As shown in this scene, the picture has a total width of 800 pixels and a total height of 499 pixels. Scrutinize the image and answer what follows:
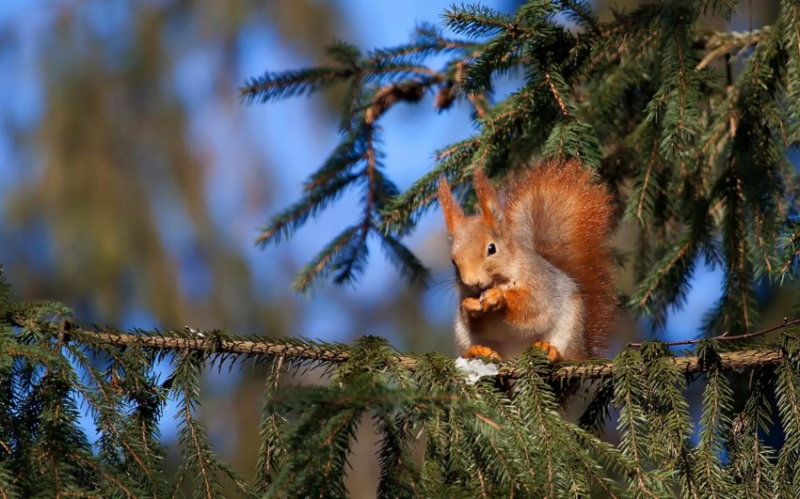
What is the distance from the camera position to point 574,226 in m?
1.99

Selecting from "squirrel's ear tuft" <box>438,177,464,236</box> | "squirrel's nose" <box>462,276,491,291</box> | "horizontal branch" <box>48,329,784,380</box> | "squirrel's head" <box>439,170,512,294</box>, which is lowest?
"horizontal branch" <box>48,329,784,380</box>

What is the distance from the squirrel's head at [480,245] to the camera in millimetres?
1874

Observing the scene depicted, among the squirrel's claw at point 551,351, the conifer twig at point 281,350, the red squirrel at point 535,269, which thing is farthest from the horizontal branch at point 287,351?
the red squirrel at point 535,269

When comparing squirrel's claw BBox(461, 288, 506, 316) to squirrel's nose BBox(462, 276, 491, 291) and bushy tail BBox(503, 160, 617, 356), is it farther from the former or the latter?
bushy tail BBox(503, 160, 617, 356)

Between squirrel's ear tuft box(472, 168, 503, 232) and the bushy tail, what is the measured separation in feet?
0.27

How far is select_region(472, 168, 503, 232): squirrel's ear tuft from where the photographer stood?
179 centimetres

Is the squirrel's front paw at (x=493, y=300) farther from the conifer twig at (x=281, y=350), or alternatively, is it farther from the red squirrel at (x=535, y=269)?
the conifer twig at (x=281, y=350)

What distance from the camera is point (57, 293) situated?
3744 millimetres

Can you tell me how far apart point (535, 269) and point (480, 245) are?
15cm

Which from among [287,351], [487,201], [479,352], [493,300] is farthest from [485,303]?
[287,351]

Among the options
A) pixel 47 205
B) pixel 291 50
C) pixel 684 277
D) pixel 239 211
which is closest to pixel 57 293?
pixel 47 205

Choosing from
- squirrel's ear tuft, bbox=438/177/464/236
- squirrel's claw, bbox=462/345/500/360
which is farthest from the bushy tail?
squirrel's claw, bbox=462/345/500/360

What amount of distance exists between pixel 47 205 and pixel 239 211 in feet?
4.40

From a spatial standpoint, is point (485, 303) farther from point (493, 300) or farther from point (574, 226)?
point (574, 226)
